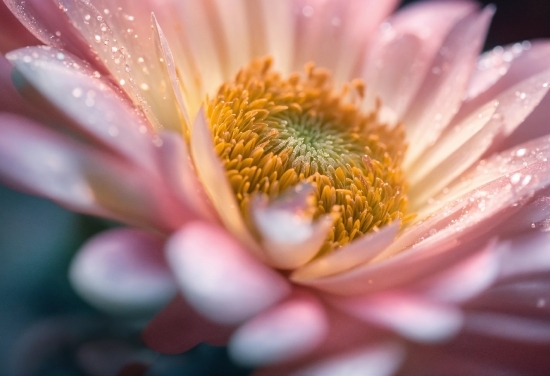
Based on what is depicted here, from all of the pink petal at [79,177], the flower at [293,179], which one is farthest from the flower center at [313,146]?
the pink petal at [79,177]

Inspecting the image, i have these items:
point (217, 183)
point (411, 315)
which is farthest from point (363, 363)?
point (217, 183)

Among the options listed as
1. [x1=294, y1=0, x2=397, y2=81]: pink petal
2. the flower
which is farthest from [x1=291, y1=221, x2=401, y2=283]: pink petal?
[x1=294, y1=0, x2=397, y2=81]: pink petal

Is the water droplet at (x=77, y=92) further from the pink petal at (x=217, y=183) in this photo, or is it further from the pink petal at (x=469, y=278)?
the pink petal at (x=469, y=278)

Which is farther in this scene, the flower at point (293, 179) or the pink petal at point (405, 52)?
the pink petal at point (405, 52)

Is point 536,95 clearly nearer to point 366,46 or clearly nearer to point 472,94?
point 472,94

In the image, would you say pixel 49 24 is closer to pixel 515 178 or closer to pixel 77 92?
pixel 77 92

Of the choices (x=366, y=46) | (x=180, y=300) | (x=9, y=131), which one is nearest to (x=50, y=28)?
(x=9, y=131)

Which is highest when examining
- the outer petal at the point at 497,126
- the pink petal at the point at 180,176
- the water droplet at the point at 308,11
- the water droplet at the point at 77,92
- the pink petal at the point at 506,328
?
the water droplet at the point at 308,11
